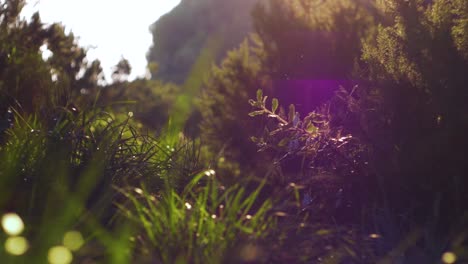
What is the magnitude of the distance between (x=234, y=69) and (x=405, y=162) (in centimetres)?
691

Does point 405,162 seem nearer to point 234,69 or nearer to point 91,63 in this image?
point 234,69

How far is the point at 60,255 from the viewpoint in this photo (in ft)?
10.3

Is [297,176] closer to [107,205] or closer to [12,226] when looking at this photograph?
[107,205]

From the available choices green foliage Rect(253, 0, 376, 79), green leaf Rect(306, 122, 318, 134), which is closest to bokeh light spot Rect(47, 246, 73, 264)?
green leaf Rect(306, 122, 318, 134)

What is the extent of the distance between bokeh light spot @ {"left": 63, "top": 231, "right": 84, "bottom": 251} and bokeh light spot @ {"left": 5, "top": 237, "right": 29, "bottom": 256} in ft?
0.67

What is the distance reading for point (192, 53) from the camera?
1897 inches

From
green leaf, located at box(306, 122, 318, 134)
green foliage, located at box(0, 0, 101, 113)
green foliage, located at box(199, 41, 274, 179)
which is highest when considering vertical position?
green foliage, located at box(0, 0, 101, 113)

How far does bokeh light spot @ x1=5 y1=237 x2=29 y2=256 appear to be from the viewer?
3125 mm

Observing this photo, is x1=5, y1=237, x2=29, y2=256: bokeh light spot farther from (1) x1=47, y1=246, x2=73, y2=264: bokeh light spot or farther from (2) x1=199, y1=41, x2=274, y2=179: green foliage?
(2) x1=199, y1=41, x2=274, y2=179: green foliage

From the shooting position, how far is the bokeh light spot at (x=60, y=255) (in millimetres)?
3096

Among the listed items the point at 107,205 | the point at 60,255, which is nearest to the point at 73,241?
the point at 60,255

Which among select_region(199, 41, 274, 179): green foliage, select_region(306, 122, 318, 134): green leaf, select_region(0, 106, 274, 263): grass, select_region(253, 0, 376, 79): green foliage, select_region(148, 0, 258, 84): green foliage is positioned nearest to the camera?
select_region(0, 106, 274, 263): grass

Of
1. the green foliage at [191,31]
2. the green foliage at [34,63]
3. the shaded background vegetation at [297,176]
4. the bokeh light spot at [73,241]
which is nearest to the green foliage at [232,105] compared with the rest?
the green foliage at [34,63]

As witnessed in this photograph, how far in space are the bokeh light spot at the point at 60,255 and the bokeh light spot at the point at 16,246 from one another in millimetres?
132
